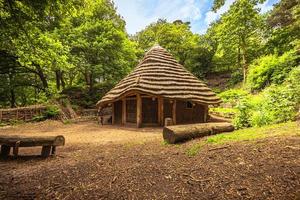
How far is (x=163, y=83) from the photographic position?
1481 centimetres

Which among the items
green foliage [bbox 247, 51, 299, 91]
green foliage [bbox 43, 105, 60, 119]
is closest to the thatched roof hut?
green foliage [bbox 43, 105, 60, 119]

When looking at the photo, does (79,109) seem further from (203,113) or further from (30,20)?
(30,20)

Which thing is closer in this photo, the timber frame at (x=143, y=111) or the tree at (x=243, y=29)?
the timber frame at (x=143, y=111)

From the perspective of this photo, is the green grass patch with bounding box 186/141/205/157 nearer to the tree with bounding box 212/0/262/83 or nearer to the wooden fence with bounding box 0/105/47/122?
the wooden fence with bounding box 0/105/47/122

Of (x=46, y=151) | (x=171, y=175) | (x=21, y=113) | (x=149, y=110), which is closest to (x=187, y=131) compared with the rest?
(x=171, y=175)

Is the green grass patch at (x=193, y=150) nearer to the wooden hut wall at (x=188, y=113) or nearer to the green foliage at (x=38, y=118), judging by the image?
the wooden hut wall at (x=188, y=113)

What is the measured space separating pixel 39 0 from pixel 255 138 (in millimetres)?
7033

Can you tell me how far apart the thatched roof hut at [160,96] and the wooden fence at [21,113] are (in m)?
5.71

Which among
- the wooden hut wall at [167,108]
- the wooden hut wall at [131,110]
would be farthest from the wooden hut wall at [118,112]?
the wooden hut wall at [167,108]

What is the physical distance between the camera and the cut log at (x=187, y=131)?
747cm

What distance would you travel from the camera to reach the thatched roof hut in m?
14.4

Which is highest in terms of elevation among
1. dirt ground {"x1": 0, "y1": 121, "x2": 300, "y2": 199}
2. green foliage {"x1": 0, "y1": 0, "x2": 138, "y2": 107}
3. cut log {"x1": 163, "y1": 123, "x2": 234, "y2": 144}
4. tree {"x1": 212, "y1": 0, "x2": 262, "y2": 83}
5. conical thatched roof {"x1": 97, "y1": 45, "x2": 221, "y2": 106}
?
tree {"x1": 212, "y1": 0, "x2": 262, "y2": 83}

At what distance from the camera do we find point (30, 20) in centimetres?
669

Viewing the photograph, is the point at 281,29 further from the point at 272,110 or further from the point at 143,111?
the point at 143,111
